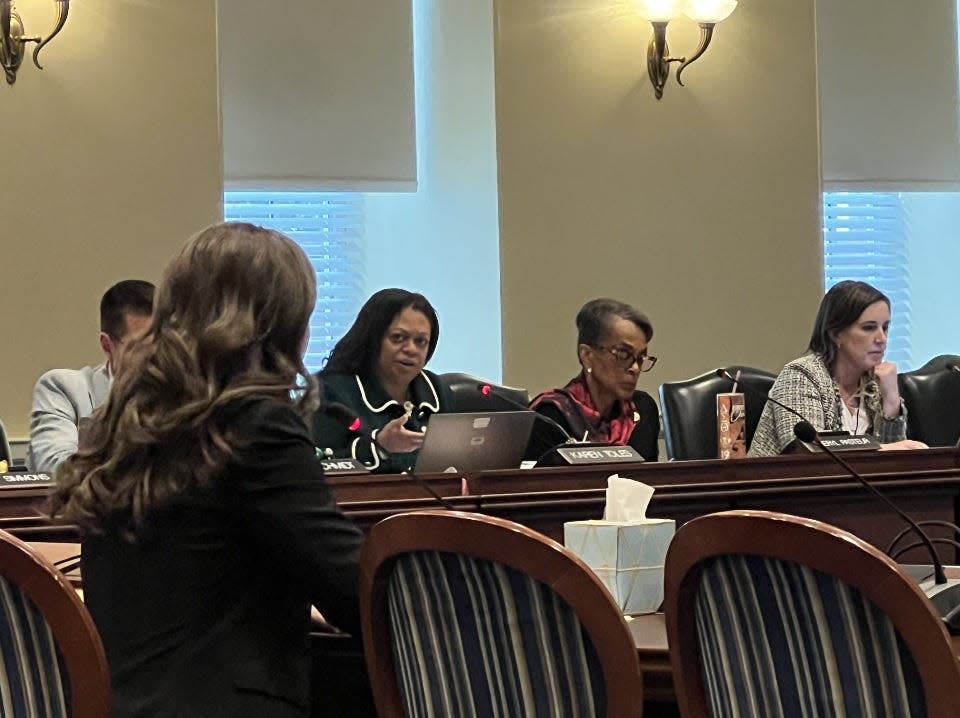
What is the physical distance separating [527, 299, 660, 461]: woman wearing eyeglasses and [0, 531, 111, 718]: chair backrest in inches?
109

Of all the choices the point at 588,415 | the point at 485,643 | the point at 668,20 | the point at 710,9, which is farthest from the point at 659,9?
the point at 485,643

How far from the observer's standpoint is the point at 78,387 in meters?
4.38

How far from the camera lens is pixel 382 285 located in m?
5.84

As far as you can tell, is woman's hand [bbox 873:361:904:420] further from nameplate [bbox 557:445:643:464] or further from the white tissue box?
the white tissue box

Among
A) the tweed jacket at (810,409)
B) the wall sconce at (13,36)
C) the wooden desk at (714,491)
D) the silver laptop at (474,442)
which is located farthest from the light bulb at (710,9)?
the silver laptop at (474,442)

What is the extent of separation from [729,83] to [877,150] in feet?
3.21

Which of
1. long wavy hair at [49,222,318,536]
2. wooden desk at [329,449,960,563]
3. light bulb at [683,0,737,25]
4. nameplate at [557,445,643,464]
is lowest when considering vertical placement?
wooden desk at [329,449,960,563]

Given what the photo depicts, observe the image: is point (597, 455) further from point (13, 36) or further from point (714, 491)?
point (13, 36)

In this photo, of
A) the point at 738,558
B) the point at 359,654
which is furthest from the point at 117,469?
the point at 738,558

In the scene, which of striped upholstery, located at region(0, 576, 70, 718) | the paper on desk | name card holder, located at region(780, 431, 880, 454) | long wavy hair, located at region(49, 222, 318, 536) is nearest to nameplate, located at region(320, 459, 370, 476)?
name card holder, located at region(780, 431, 880, 454)

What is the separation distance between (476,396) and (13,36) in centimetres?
193

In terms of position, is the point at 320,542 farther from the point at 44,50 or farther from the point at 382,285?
the point at 382,285

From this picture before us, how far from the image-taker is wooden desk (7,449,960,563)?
3.40 meters

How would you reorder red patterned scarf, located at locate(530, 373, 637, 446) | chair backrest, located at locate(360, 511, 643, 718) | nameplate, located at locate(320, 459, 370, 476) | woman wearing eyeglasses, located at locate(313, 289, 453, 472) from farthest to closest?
red patterned scarf, located at locate(530, 373, 637, 446)
woman wearing eyeglasses, located at locate(313, 289, 453, 472)
nameplate, located at locate(320, 459, 370, 476)
chair backrest, located at locate(360, 511, 643, 718)
